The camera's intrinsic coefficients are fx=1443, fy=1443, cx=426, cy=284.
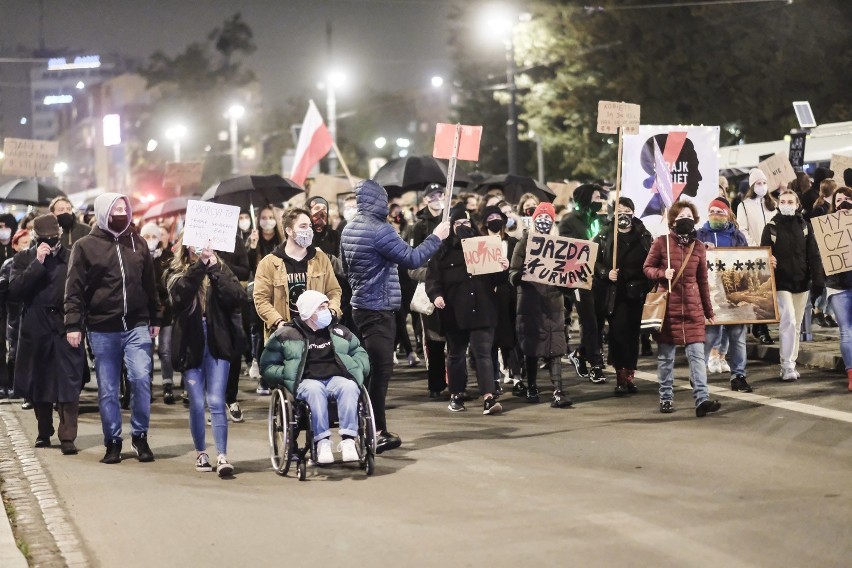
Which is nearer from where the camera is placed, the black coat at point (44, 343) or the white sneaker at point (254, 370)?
the black coat at point (44, 343)

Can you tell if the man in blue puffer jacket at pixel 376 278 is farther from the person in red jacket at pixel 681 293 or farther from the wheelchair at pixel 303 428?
the person in red jacket at pixel 681 293

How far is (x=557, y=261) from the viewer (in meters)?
13.5

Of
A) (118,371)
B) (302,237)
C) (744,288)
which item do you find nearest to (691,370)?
(744,288)

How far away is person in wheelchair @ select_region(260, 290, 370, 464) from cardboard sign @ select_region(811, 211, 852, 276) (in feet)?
17.4

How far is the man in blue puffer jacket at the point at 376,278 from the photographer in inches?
426

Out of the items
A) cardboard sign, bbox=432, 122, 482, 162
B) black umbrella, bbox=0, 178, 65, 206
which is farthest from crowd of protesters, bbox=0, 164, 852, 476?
black umbrella, bbox=0, 178, 65, 206

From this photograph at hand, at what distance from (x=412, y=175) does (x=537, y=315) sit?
282 inches

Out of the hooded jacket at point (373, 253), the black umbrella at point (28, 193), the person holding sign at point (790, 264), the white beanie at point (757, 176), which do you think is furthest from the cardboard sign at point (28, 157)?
the hooded jacket at point (373, 253)

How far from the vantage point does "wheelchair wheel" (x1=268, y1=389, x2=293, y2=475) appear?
31.5 feet

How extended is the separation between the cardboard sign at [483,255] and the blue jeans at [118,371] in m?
3.32

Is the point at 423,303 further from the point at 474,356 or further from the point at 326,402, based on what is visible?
the point at 326,402

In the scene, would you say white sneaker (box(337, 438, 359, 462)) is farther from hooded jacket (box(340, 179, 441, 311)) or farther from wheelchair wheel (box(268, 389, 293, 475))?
hooded jacket (box(340, 179, 441, 311))

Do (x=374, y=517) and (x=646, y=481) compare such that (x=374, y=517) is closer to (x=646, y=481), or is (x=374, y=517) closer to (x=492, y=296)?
(x=646, y=481)

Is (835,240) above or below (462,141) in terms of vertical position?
below
